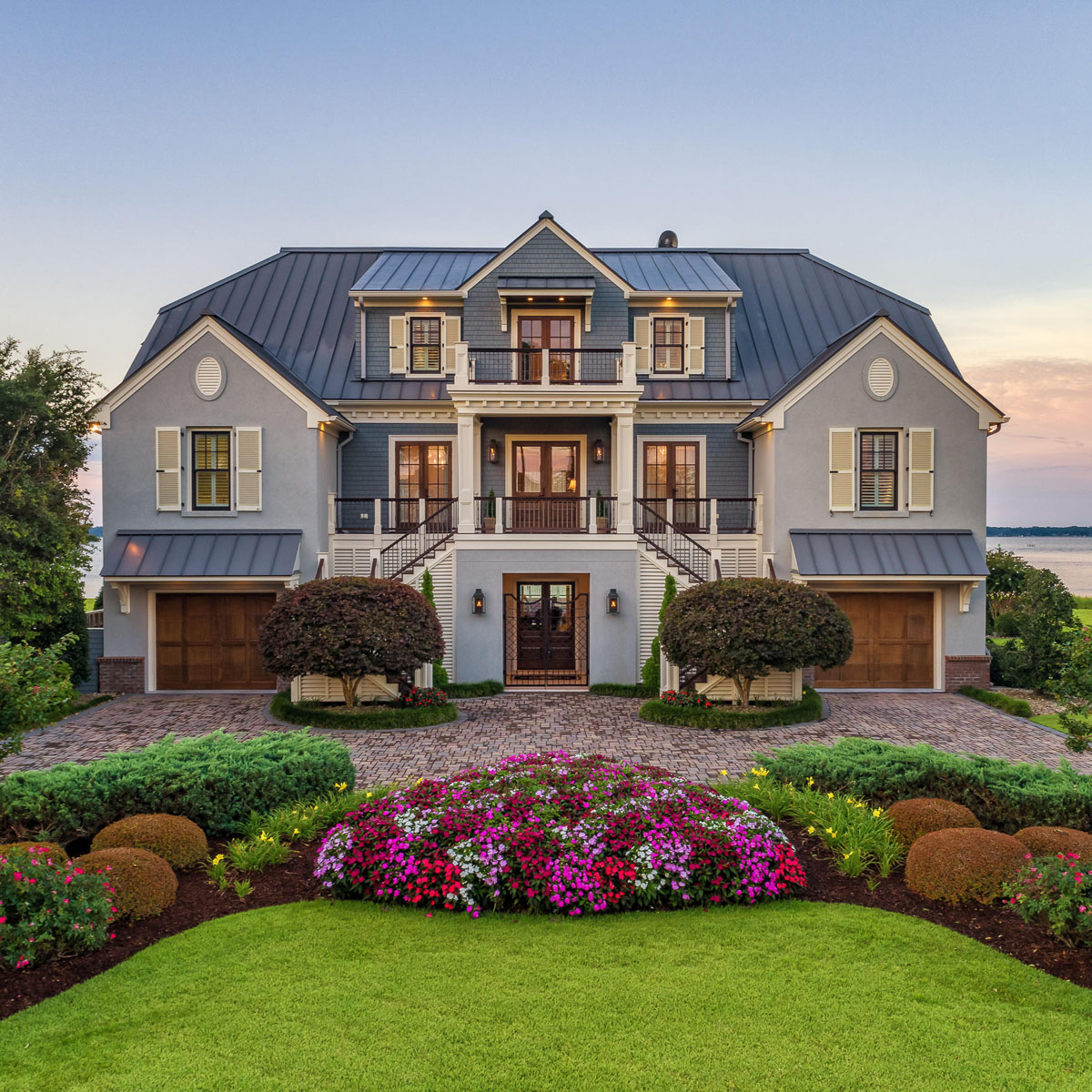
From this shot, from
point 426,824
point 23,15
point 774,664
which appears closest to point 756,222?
point 774,664

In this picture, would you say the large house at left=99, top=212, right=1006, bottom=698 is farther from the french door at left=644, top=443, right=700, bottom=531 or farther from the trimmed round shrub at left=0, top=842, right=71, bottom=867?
the trimmed round shrub at left=0, top=842, right=71, bottom=867

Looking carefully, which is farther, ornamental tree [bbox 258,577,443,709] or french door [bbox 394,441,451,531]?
french door [bbox 394,441,451,531]

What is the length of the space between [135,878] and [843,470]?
53.4ft

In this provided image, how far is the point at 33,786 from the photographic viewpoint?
23.3 feet

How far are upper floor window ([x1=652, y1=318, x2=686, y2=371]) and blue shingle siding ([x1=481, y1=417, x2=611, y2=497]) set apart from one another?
2509 mm

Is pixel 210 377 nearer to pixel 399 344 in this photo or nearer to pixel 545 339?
pixel 399 344

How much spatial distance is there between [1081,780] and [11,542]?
19.4 metres

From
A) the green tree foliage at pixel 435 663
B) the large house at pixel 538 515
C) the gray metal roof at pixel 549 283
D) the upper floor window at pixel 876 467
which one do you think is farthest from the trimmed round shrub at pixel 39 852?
the upper floor window at pixel 876 467

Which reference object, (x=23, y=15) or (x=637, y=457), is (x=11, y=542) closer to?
(x=23, y=15)

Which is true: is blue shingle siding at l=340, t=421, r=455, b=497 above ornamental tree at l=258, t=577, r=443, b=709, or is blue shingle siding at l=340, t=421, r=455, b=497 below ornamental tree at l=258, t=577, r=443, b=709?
above

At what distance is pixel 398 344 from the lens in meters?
19.0

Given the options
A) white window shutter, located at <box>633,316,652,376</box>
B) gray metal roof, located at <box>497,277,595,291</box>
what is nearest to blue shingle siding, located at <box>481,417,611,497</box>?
white window shutter, located at <box>633,316,652,376</box>

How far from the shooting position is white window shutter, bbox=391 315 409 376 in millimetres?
18984

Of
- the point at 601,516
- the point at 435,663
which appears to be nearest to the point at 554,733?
the point at 435,663
